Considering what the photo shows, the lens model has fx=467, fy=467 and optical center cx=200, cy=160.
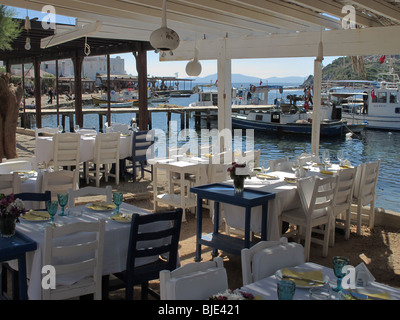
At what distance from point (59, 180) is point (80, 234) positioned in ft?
7.70

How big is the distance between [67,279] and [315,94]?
5.64 meters

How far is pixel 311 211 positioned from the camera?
5.02 meters

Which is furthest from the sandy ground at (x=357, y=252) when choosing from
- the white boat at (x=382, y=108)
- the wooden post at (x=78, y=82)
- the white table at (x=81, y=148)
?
the white boat at (x=382, y=108)

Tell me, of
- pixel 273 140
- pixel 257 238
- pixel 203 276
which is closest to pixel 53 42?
pixel 257 238

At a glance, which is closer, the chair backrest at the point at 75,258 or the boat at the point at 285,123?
the chair backrest at the point at 75,258

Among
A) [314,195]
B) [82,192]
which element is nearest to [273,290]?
[82,192]

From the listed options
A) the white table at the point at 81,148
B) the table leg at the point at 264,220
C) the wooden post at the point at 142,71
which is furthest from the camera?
the wooden post at the point at 142,71

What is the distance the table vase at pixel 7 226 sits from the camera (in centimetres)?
328

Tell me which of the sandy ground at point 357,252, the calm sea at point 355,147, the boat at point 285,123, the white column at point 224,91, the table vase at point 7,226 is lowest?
the calm sea at point 355,147

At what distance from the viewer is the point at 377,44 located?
21.9ft

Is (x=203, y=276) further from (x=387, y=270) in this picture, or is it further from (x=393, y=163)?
(x=393, y=163)

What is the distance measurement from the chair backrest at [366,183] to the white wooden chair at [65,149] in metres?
4.87

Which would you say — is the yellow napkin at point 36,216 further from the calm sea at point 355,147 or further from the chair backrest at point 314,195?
the calm sea at point 355,147

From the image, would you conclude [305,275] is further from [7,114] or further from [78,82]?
[78,82]
